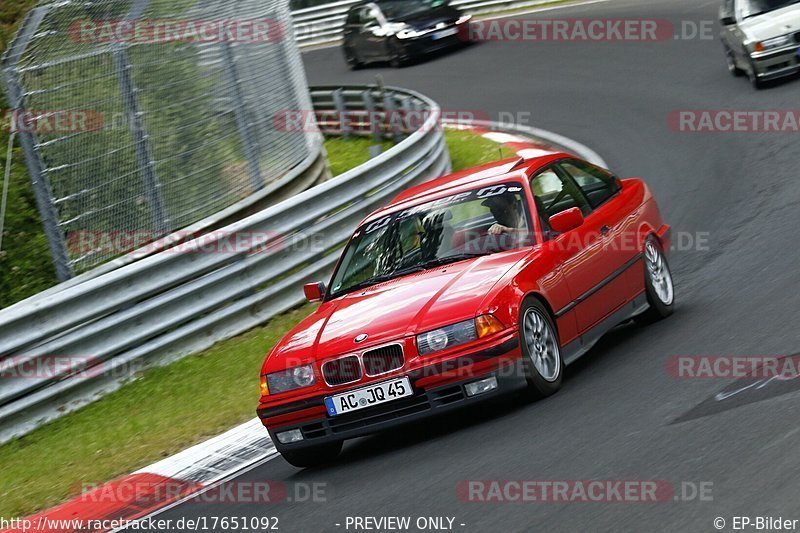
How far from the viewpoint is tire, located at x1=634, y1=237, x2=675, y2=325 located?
9.33 meters

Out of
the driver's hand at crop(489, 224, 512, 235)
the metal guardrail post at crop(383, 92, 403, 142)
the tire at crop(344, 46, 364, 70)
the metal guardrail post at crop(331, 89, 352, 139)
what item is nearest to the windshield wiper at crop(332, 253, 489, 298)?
the driver's hand at crop(489, 224, 512, 235)

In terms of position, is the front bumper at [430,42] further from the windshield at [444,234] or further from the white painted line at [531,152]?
the windshield at [444,234]

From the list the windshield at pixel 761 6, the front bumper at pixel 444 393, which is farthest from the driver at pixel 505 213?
the windshield at pixel 761 6

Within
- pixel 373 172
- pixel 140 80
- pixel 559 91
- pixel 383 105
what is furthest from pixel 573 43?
pixel 140 80

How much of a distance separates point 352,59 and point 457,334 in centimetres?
2498

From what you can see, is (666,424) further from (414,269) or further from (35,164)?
(35,164)

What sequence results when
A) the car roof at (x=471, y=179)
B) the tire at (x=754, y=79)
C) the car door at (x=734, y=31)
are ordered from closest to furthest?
the car roof at (x=471, y=179), the tire at (x=754, y=79), the car door at (x=734, y=31)

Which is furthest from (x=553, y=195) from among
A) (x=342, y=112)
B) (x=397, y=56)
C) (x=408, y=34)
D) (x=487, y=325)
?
(x=397, y=56)

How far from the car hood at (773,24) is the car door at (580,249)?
9.88 m

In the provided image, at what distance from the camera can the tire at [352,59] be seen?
3145 centimetres

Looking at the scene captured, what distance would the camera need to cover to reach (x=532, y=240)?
8.26 meters

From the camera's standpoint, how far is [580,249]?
852 cm

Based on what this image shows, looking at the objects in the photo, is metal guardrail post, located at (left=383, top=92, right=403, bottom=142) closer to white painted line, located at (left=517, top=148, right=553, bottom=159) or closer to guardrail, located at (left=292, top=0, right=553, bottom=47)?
white painted line, located at (left=517, top=148, right=553, bottom=159)

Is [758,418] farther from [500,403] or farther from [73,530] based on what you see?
[73,530]
